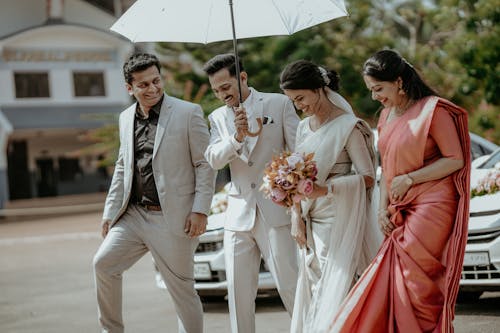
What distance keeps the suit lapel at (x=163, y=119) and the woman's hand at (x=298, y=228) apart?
111 cm

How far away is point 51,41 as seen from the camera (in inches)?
1623

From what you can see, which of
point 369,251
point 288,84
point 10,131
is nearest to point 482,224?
point 369,251

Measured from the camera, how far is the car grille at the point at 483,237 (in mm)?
7414

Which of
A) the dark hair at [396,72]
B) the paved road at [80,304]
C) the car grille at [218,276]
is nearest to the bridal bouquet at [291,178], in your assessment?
the dark hair at [396,72]

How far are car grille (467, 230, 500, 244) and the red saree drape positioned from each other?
2.58m

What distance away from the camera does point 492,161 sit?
30.3 feet

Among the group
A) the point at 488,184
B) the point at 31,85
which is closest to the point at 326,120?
the point at 488,184

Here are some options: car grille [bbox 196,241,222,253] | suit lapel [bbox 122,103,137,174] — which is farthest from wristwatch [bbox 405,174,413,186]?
car grille [bbox 196,241,222,253]

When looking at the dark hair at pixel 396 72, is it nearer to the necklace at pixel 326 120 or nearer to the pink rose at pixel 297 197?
the necklace at pixel 326 120

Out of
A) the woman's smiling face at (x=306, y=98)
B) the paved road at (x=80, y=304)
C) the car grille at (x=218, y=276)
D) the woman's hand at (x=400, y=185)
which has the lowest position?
the paved road at (x=80, y=304)

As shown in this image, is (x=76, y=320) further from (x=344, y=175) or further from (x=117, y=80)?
(x=117, y=80)

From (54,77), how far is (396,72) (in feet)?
124

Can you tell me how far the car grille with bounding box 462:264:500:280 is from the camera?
7.40 m

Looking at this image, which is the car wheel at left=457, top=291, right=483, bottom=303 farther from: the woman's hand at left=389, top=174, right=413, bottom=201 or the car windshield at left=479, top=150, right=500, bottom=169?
the woman's hand at left=389, top=174, right=413, bottom=201
